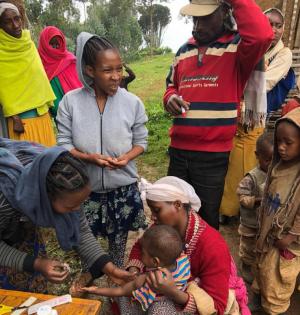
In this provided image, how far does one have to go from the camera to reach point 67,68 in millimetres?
3916

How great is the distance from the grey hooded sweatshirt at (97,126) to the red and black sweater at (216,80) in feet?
1.34

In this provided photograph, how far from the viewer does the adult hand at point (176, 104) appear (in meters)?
2.33

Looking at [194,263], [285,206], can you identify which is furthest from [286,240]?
[194,263]

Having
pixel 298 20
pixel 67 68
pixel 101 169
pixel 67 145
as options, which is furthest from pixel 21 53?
pixel 298 20

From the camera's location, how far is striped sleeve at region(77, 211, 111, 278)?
1884 mm

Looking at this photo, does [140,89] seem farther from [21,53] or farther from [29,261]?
[29,261]

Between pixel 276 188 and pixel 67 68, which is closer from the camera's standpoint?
pixel 276 188

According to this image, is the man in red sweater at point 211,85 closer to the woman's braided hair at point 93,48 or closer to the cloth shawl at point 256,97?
the cloth shawl at point 256,97

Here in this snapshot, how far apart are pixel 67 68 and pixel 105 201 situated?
217 centimetres

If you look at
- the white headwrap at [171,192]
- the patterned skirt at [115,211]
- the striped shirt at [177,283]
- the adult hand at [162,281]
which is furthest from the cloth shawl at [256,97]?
the adult hand at [162,281]

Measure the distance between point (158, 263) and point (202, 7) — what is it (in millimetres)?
1611

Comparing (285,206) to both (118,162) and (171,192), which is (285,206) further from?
(118,162)

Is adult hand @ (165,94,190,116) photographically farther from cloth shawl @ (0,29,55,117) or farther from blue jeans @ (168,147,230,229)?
cloth shawl @ (0,29,55,117)

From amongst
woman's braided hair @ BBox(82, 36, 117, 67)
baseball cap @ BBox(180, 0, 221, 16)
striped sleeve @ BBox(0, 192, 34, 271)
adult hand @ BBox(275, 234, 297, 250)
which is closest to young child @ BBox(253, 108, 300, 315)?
adult hand @ BBox(275, 234, 297, 250)
